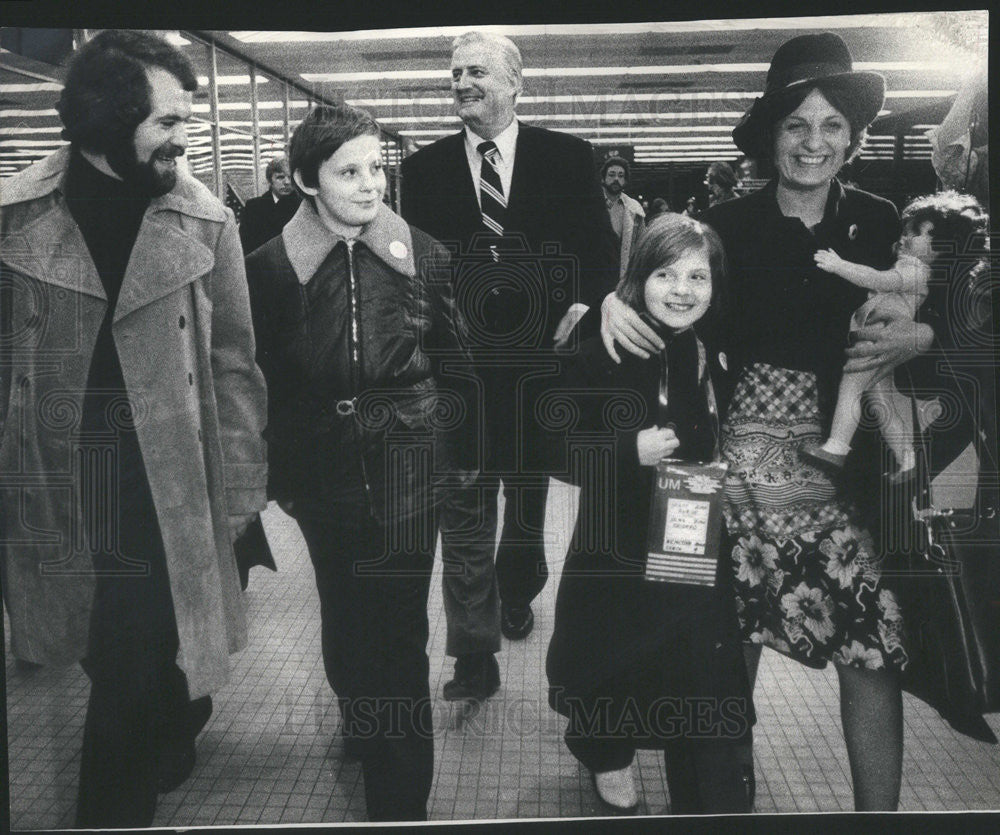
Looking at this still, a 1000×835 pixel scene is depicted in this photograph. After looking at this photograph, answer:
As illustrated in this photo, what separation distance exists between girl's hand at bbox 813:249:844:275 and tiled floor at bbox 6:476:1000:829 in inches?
43.0

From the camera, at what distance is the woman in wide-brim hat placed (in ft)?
9.43

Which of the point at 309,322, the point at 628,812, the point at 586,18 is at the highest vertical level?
the point at 586,18

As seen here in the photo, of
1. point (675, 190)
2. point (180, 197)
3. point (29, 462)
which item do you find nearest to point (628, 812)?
point (675, 190)

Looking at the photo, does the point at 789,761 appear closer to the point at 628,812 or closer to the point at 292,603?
the point at 628,812

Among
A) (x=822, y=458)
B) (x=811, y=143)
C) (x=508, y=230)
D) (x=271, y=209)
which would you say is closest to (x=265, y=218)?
(x=271, y=209)

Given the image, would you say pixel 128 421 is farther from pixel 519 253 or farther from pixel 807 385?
pixel 807 385

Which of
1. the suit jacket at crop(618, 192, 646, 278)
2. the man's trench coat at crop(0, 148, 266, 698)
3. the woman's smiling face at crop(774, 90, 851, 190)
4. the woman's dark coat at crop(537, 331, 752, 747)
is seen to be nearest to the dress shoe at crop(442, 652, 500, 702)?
the woman's dark coat at crop(537, 331, 752, 747)

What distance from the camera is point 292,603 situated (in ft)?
9.82

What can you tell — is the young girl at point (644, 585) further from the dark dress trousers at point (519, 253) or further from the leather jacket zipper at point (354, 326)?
the leather jacket zipper at point (354, 326)

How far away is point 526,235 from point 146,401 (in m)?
1.17

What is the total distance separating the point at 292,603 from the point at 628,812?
1.18m

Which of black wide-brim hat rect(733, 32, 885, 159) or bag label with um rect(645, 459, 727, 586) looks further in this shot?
bag label with um rect(645, 459, 727, 586)

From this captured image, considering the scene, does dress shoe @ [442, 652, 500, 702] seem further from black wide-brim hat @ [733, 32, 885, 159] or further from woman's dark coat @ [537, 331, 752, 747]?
black wide-brim hat @ [733, 32, 885, 159]

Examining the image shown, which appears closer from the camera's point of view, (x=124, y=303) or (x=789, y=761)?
(x=124, y=303)
